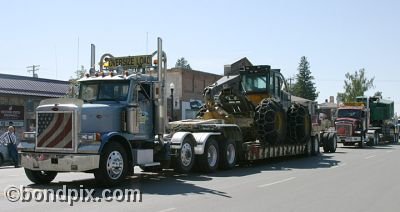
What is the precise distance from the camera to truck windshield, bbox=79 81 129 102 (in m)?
13.5

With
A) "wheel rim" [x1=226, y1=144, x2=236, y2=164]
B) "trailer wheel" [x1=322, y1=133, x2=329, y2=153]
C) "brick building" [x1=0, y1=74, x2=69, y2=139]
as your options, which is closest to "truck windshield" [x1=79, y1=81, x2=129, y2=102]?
"wheel rim" [x1=226, y1=144, x2=236, y2=164]

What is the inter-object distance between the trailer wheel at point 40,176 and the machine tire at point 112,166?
1.69 m

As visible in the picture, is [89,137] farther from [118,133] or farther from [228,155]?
[228,155]

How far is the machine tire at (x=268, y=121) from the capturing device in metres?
19.7

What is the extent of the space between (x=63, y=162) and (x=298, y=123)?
13.0 m

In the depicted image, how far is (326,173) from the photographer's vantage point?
53.3ft

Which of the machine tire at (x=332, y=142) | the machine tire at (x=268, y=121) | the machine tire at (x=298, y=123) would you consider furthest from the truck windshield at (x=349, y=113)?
the machine tire at (x=268, y=121)

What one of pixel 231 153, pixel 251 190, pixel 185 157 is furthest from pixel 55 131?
pixel 231 153

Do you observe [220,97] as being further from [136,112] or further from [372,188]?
[372,188]

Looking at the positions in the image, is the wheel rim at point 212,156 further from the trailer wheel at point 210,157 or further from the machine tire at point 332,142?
the machine tire at point 332,142

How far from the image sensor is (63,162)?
1176 centimetres

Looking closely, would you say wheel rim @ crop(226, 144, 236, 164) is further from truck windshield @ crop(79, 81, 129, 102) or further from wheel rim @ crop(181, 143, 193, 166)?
truck windshield @ crop(79, 81, 129, 102)

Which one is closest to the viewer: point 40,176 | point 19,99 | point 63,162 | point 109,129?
point 63,162

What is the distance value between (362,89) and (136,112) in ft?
252
